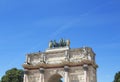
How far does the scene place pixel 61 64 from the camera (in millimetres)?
45188

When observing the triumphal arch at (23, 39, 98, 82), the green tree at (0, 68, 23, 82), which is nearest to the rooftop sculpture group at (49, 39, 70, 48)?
the triumphal arch at (23, 39, 98, 82)

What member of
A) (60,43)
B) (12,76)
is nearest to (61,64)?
(60,43)

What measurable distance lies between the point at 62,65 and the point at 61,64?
0.26 m

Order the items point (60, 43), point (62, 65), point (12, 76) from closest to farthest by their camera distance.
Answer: point (62, 65) < point (60, 43) < point (12, 76)

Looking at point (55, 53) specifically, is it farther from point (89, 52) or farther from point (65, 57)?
point (89, 52)

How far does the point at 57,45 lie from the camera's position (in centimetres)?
4806

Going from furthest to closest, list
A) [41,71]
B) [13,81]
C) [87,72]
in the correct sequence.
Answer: [13,81]
[41,71]
[87,72]

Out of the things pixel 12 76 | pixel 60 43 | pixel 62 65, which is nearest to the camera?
pixel 62 65

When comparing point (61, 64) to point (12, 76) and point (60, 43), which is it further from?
point (12, 76)

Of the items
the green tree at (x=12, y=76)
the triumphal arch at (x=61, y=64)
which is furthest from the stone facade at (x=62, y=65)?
the green tree at (x=12, y=76)

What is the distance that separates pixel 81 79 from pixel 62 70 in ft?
12.9

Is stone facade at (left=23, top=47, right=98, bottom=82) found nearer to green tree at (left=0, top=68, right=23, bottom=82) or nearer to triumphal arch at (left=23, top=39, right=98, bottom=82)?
triumphal arch at (left=23, top=39, right=98, bottom=82)

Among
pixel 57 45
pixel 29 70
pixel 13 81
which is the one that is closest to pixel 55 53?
pixel 57 45

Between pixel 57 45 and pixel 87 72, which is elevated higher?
pixel 57 45
